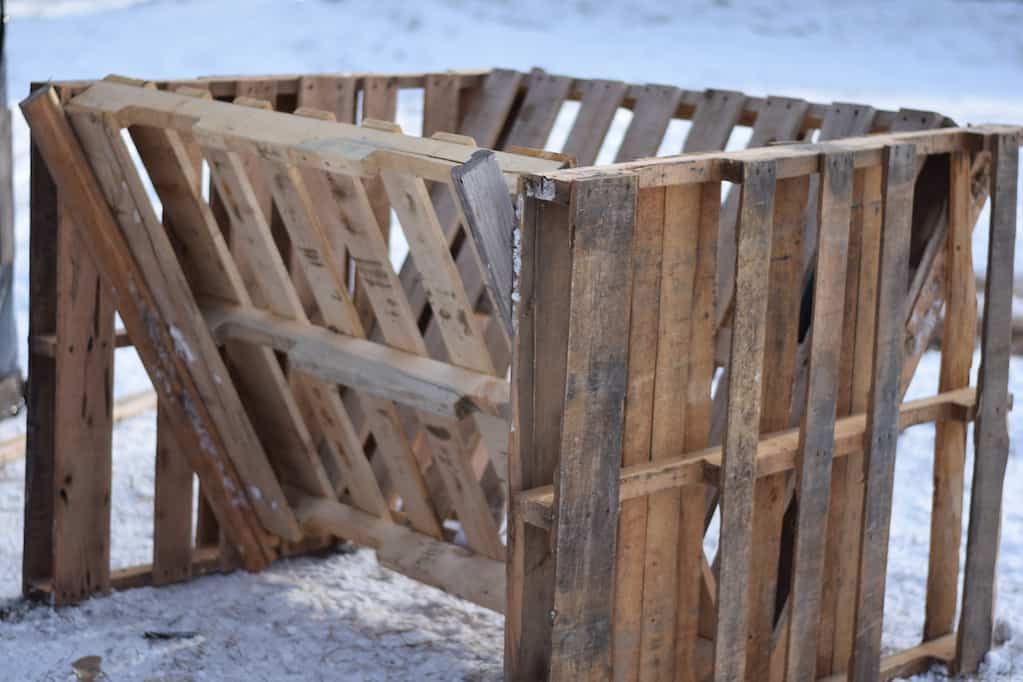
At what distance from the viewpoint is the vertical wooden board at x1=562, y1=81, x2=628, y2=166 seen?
550cm

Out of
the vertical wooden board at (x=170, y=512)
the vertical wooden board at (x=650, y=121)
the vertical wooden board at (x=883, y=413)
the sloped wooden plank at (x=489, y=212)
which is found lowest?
the vertical wooden board at (x=170, y=512)

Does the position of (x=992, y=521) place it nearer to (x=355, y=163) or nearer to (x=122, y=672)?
(x=355, y=163)

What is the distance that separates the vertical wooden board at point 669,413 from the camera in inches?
131

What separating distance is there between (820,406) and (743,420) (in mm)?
A: 300

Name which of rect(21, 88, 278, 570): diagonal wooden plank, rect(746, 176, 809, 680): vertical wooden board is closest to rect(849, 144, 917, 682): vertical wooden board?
rect(746, 176, 809, 680): vertical wooden board

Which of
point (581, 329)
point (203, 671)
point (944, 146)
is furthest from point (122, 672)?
point (944, 146)

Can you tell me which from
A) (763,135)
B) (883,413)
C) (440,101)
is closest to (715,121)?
(763,135)

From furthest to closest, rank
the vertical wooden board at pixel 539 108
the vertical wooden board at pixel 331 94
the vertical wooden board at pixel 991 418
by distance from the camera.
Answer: the vertical wooden board at pixel 539 108 < the vertical wooden board at pixel 331 94 < the vertical wooden board at pixel 991 418

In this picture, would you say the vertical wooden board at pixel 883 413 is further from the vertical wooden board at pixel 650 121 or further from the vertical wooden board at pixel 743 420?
the vertical wooden board at pixel 650 121

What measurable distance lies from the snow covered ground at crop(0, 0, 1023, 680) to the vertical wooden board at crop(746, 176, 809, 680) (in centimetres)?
89

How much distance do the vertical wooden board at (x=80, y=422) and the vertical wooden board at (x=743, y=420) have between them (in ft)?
6.97

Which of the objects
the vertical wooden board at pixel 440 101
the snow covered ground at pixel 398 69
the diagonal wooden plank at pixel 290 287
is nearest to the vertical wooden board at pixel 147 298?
the diagonal wooden plank at pixel 290 287

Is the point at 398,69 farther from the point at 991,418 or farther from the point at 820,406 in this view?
the point at 820,406

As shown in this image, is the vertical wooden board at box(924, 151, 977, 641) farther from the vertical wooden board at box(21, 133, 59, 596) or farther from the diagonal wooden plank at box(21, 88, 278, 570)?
the vertical wooden board at box(21, 133, 59, 596)
